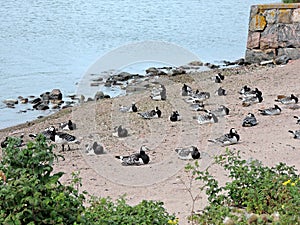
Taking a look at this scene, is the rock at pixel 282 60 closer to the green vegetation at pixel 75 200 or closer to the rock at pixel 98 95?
the rock at pixel 98 95

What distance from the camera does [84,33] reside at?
118 ft

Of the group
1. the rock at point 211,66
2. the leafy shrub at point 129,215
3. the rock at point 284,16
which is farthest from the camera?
the rock at point 211,66

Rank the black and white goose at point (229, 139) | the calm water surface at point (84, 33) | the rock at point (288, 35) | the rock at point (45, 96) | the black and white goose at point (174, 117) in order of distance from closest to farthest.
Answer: the black and white goose at point (229, 139)
the black and white goose at point (174, 117)
the rock at point (288, 35)
the rock at point (45, 96)
the calm water surface at point (84, 33)

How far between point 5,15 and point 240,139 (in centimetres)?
3495

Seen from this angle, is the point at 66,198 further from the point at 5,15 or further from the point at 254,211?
the point at 5,15

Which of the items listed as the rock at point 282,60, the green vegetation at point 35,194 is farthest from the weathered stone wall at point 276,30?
the green vegetation at point 35,194

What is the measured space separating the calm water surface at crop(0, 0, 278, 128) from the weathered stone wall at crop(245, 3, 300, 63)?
7228mm

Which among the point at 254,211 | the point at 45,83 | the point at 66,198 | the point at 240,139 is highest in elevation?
the point at 66,198

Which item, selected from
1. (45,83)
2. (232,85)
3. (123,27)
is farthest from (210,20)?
(232,85)

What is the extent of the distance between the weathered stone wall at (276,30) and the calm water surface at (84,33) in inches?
285

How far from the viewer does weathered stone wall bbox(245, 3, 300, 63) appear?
18.6 metres

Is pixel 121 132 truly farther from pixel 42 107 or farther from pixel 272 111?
pixel 42 107

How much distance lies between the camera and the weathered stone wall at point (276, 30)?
18.6m

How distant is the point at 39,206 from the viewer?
4387 millimetres
